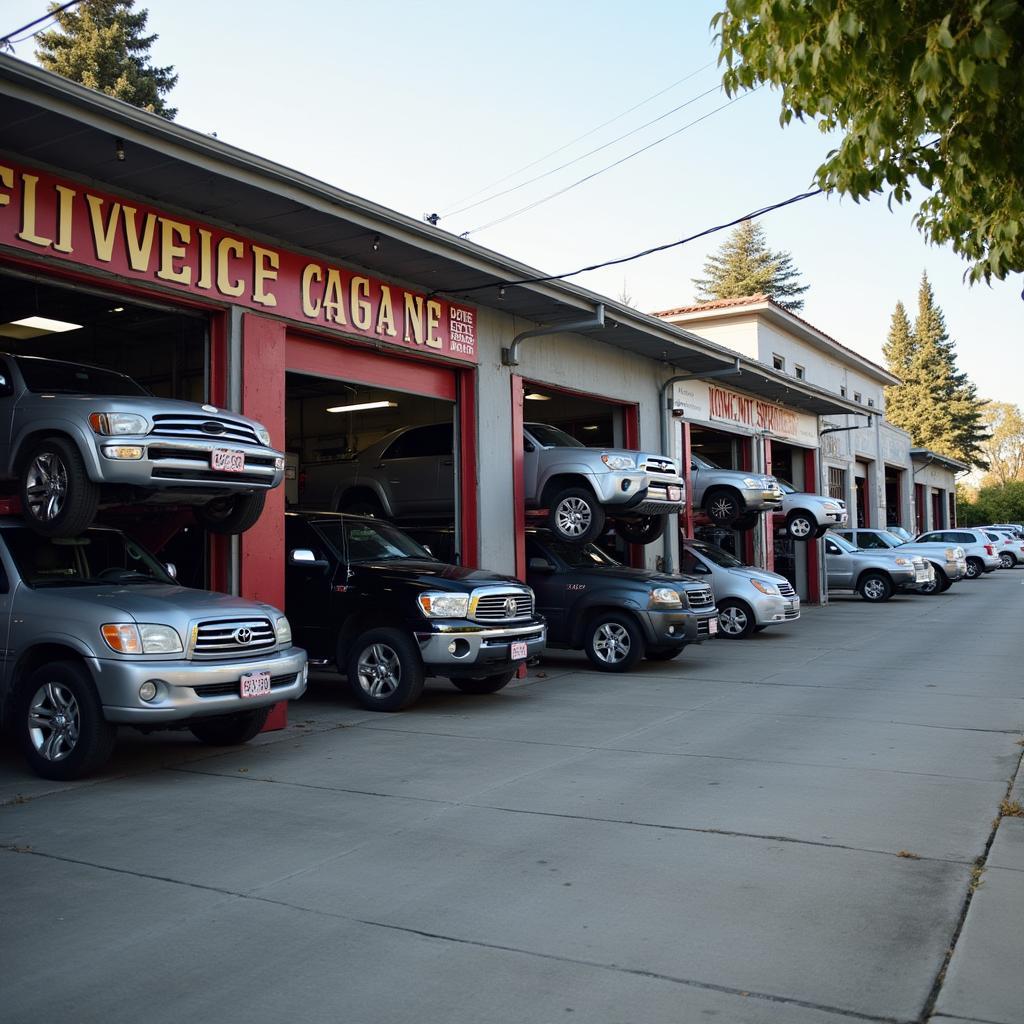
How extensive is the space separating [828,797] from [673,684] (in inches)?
221

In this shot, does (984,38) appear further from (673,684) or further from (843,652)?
(843,652)

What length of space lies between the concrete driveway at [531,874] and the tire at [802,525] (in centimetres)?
1254

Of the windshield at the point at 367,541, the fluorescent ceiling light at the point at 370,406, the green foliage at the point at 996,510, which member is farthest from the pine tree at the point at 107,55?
the green foliage at the point at 996,510

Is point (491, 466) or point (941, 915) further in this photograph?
point (491, 466)

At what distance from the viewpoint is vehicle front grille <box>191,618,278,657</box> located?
7.57 m

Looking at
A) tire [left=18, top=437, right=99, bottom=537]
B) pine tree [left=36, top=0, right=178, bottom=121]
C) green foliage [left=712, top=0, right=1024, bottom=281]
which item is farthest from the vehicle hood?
pine tree [left=36, top=0, right=178, bottom=121]

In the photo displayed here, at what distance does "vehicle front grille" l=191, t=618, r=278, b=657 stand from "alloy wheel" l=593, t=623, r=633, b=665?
6.33 metres

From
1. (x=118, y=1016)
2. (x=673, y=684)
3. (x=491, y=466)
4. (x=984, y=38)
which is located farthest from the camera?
(x=491, y=466)

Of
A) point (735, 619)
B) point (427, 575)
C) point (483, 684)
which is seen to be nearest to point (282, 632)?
point (427, 575)

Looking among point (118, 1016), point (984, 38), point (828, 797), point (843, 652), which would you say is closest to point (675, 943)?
point (118, 1016)

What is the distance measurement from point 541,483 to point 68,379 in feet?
21.7

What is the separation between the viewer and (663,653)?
14.7 m

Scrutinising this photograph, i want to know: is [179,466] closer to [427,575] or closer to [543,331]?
[427,575]

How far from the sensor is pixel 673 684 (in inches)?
492
